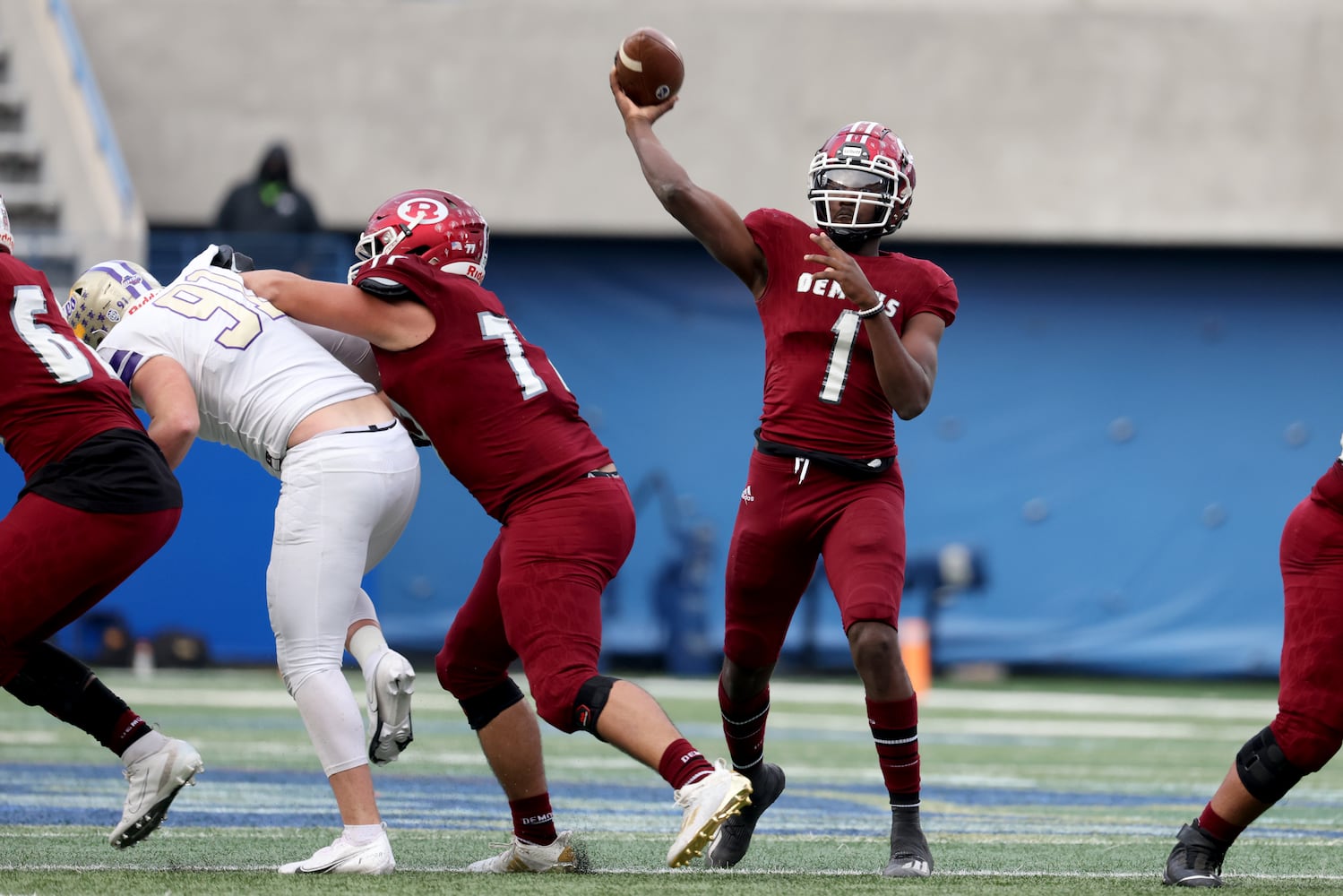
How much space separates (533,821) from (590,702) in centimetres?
62

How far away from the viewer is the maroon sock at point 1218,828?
4543 millimetres

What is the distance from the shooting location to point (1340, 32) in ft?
48.7

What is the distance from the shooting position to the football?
5.03 meters

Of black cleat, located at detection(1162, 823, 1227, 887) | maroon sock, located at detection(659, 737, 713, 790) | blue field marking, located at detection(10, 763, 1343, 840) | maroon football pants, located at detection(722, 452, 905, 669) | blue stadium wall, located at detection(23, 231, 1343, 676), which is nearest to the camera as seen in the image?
maroon sock, located at detection(659, 737, 713, 790)

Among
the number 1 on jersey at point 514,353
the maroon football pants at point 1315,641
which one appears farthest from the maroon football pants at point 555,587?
the maroon football pants at point 1315,641

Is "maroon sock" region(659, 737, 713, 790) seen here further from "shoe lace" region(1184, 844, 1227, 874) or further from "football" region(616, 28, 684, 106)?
"football" region(616, 28, 684, 106)

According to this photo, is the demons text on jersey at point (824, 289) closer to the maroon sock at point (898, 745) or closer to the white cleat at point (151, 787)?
the maroon sock at point (898, 745)

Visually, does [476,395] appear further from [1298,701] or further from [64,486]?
[1298,701]

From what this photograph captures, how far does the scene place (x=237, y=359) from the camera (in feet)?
15.4

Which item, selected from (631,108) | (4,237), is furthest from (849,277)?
(4,237)

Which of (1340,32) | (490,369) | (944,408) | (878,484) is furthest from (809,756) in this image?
(1340,32)

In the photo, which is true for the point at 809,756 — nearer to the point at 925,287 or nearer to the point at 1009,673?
the point at 925,287

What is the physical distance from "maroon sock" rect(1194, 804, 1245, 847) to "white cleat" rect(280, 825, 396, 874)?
197cm

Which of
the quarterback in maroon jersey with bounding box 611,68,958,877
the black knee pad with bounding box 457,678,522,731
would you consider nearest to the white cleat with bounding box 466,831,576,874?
the black knee pad with bounding box 457,678,522,731
